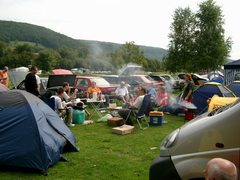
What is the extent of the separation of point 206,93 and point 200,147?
30.9 ft

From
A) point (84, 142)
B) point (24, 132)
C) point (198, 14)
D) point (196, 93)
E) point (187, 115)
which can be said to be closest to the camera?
point (24, 132)

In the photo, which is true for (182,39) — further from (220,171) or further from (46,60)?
(46,60)

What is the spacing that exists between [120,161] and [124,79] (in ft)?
49.1

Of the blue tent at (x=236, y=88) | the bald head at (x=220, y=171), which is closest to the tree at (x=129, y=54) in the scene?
the blue tent at (x=236, y=88)

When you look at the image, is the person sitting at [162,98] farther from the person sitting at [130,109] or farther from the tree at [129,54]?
the tree at [129,54]

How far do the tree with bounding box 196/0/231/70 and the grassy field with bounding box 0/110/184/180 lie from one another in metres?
23.9

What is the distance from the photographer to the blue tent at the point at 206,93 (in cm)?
1209

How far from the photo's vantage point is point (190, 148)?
3.26 metres

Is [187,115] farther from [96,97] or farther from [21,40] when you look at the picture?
[21,40]

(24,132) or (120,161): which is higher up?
(24,132)

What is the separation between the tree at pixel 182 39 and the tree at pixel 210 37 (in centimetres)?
73

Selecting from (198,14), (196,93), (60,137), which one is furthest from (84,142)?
(198,14)

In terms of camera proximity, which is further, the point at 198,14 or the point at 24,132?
the point at 198,14

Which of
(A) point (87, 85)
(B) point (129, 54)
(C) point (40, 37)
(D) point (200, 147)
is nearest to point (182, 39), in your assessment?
(A) point (87, 85)
